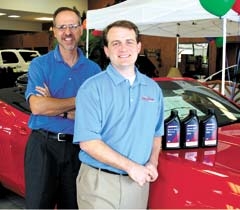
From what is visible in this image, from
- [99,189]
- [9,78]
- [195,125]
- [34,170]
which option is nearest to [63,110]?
[34,170]

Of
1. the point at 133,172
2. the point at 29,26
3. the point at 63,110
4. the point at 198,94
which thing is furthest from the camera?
the point at 29,26

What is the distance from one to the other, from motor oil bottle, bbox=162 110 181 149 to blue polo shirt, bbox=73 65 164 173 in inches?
16.5

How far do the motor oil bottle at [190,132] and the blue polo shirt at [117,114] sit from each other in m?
0.50

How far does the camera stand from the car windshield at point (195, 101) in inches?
119

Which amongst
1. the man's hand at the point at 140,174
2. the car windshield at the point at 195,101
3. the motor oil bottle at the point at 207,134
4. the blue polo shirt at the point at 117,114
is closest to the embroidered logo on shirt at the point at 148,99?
the blue polo shirt at the point at 117,114

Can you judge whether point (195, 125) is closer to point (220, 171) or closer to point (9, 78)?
point (220, 171)

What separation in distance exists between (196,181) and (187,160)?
177 millimetres

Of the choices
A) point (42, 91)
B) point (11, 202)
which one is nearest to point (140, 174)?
point (42, 91)

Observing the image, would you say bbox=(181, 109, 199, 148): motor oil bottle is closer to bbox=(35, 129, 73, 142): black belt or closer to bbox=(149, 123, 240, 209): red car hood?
bbox=(149, 123, 240, 209): red car hood

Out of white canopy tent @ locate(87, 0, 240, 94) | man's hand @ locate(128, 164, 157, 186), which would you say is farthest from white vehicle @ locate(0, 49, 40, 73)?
man's hand @ locate(128, 164, 157, 186)

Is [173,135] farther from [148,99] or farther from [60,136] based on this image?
[60,136]

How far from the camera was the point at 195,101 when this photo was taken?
126 inches

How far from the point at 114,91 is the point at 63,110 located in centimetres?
54

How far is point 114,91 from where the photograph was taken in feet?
5.98
